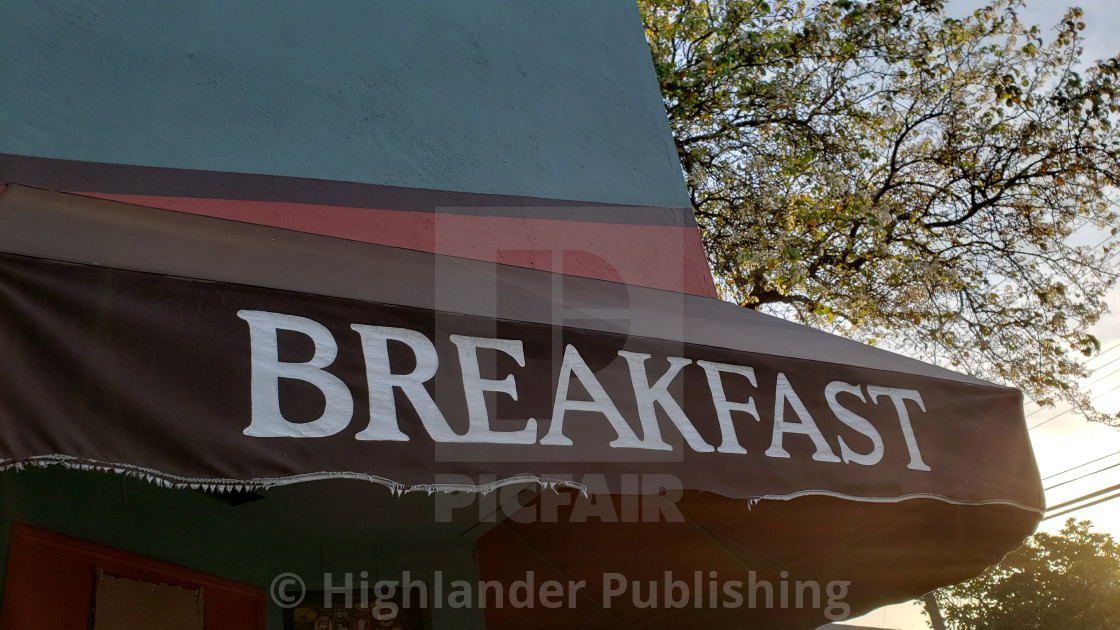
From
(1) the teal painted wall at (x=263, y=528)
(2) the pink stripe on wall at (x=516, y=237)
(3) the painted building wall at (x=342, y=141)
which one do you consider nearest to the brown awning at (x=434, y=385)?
(2) the pink stripe on wall at (x=516, y=237)

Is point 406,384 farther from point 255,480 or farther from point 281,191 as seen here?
point 281,191

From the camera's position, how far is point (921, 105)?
910 cm

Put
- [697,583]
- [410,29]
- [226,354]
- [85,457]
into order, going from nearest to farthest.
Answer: [85,457] < [226,354] < [410,29] < [697,583]

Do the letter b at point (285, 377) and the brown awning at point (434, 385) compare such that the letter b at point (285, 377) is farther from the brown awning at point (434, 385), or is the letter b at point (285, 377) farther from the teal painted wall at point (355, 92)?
the teal painted wall at point (355, 92)

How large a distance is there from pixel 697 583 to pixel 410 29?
3.33 m

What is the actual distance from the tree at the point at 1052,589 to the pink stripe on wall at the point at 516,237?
26.4 metres

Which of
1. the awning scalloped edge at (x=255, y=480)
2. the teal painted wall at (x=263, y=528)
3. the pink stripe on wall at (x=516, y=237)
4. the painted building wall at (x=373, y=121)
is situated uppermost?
the painted building wall at (x=373, y=121)

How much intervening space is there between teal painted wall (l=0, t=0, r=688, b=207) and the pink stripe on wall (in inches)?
7.1

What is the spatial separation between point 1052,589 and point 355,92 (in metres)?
31.2

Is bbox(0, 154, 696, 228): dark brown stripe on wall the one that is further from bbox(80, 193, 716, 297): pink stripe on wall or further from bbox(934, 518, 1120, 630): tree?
bbox(934, 518, 1120, 630): tree

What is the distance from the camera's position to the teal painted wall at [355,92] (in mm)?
3539

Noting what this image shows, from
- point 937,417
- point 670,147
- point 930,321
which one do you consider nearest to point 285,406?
point 937,417

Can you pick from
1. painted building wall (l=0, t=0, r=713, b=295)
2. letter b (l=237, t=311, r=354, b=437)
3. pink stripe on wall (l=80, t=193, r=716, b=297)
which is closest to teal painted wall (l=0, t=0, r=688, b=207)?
painted building wall (l=0, t=0, r=713, b=295)

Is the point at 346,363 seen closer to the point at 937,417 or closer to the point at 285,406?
the point at 285,406
